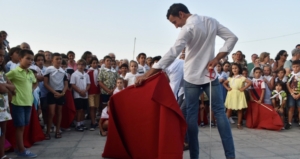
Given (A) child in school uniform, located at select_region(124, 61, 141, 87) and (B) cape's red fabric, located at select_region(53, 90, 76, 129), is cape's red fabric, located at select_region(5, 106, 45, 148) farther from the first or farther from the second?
(A) child in school uniform, located at select_region(124, 61, 141, 87)

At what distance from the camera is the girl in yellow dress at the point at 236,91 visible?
7.30 m

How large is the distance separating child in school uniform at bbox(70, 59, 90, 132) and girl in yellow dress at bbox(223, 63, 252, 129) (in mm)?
3506

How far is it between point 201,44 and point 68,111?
14.1ft

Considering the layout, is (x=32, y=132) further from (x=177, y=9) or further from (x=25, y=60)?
(x=177, y=9)

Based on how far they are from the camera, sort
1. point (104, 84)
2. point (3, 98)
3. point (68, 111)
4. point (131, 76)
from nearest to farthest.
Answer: point (3, 98) < point (68, 111) < point (131, 76) < point (104, 84)

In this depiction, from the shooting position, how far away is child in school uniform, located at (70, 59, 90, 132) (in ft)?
22.7

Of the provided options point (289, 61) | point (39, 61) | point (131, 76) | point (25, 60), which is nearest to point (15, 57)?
point (39, 61)

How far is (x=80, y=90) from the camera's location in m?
6.93

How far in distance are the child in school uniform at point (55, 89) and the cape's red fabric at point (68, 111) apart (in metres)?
0.53

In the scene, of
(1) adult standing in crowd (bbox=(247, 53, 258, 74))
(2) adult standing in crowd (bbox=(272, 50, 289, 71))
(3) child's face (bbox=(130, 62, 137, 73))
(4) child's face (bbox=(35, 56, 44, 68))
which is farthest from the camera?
(1) adult standing in crowd (bbox=(247, 53, 258, 74))

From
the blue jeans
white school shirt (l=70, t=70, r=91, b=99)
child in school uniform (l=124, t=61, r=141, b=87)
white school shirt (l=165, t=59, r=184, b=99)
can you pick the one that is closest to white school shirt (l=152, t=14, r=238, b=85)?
the blue jeans

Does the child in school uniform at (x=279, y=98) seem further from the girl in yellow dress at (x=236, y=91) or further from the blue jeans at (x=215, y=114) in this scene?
the blue jeans at (x=215, y=114)

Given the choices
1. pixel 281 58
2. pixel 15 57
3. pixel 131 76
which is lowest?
pixel 131 76

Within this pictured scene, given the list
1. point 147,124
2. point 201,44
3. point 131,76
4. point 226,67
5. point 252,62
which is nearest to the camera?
point 201,44
